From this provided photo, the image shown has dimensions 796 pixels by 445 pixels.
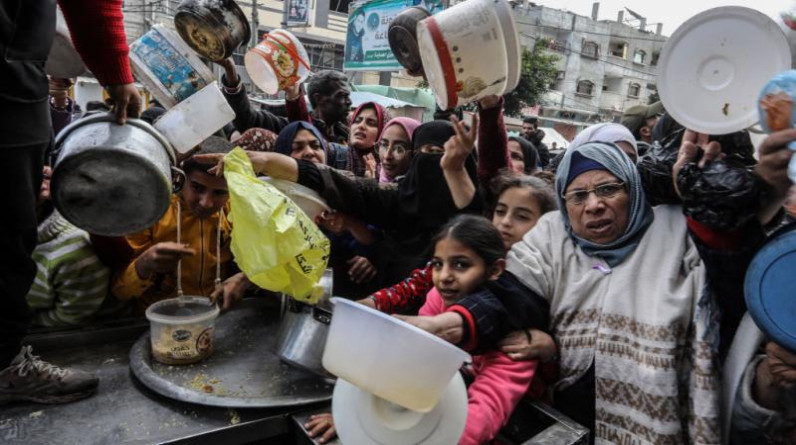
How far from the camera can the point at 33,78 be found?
1.39 meters

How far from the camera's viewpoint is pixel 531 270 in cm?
156

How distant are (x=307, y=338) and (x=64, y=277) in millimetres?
1010

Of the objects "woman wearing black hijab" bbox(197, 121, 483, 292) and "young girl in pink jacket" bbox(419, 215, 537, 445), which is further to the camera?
"woman wearing black hijab" bbox(197, 121, 483, 292)

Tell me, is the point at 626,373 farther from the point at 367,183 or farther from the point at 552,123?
the point at 552,123

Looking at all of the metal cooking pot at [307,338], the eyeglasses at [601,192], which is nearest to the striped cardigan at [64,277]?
the metal cooking pot at [307,338]

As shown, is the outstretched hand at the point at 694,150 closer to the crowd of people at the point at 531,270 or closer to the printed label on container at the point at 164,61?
the crowd of people at the point at 531,270

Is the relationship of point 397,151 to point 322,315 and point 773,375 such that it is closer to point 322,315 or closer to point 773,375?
point 322,315

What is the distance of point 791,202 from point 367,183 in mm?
1452

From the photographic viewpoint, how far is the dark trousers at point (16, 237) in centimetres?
139

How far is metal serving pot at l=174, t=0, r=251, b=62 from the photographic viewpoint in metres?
2.51

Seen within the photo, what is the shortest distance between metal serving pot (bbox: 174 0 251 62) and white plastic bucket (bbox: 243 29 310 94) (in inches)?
48.1

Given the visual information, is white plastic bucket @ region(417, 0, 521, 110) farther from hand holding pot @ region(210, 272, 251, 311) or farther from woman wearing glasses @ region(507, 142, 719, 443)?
hand holding pot @ region(210, 272, 251, 311)

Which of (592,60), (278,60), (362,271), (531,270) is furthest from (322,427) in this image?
(592,60)

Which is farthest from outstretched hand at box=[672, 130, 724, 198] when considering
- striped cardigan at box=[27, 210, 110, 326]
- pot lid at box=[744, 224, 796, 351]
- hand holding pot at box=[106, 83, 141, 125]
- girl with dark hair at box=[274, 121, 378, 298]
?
striped cardigan at box=[27, 210, 110, 326]
